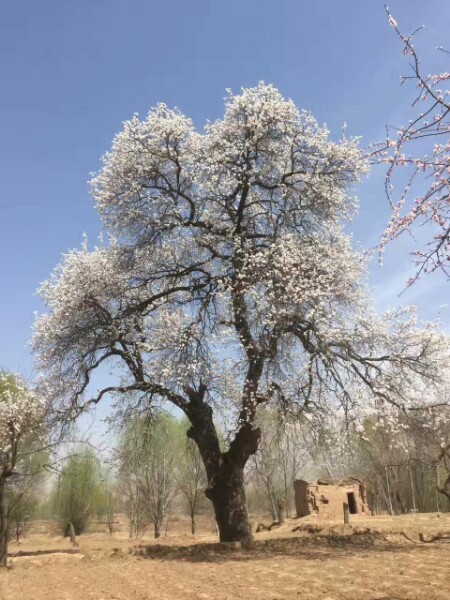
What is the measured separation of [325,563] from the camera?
1058 cm

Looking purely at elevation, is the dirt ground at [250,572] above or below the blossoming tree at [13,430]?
below

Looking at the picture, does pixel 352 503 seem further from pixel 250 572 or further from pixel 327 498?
pixel 250 572

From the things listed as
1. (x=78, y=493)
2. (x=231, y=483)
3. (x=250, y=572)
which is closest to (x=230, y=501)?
(x=231, y=483)

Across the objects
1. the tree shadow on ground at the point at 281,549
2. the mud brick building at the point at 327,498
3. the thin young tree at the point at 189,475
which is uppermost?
the thin young tree at the point at 189,475

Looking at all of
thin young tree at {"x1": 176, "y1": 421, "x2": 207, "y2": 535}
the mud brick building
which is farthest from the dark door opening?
thin young tree at {"x1": 176, "y1": 421, "x2": 207, "y2": 535}

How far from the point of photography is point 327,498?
91.2 feet

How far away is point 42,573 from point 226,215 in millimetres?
10742

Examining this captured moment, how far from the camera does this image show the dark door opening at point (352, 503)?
2967 cm

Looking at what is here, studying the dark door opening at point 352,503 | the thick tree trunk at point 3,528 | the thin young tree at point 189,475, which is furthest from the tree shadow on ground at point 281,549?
the thin young tree at point 189,475

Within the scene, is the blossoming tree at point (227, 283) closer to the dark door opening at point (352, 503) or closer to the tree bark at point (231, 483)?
the tree bark at point (231, 483)

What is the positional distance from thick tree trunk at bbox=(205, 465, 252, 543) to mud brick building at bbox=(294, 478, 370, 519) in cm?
1363

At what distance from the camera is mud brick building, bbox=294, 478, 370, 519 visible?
26.8 m

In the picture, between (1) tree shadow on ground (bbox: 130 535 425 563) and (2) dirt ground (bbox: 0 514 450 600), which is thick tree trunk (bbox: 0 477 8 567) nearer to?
(2) dirt ground (bbox: 0 514 450 600)

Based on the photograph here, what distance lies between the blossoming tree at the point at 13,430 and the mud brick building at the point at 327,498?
53.6 ft
